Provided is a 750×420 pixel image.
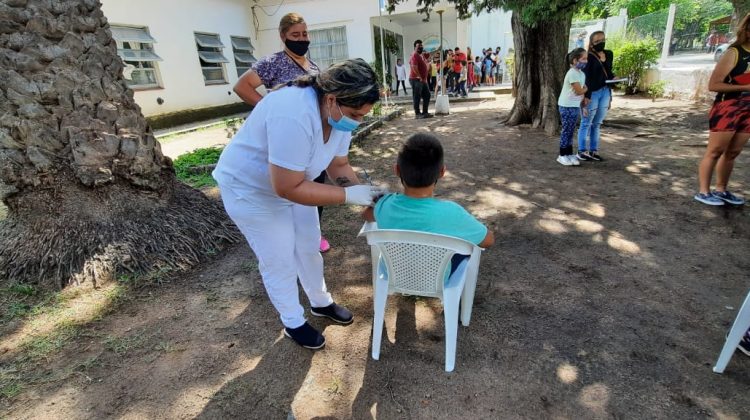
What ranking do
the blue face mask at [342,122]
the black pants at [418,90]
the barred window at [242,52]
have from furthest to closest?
1. the barred window at [242,52]
2. the black pants at [418,90]
3. the blue face mask at [342,122]

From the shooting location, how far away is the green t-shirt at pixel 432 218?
1791 mm

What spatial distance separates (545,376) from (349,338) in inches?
42.2

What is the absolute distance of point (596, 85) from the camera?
187 inches

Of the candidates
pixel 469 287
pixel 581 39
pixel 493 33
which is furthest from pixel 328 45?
pixel 469 287

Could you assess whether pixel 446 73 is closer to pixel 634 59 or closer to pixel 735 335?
pixel 634 59

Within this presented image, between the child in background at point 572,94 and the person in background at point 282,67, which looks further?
the child in background at point 572,94

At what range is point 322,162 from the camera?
1.78m

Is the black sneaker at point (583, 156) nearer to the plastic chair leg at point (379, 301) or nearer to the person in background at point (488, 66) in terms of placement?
the plastic chair leg at point (379, 301)

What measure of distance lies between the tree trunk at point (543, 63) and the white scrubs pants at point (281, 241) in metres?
6.03

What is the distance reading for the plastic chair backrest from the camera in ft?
5.78

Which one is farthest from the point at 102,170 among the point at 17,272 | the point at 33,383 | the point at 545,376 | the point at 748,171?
the point at 748,171

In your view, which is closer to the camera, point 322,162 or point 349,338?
point 322,162

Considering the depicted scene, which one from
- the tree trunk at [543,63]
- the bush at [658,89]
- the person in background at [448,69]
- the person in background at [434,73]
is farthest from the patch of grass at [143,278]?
the bush at [658,89]

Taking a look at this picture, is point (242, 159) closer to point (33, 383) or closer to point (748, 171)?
point (33, 383)
